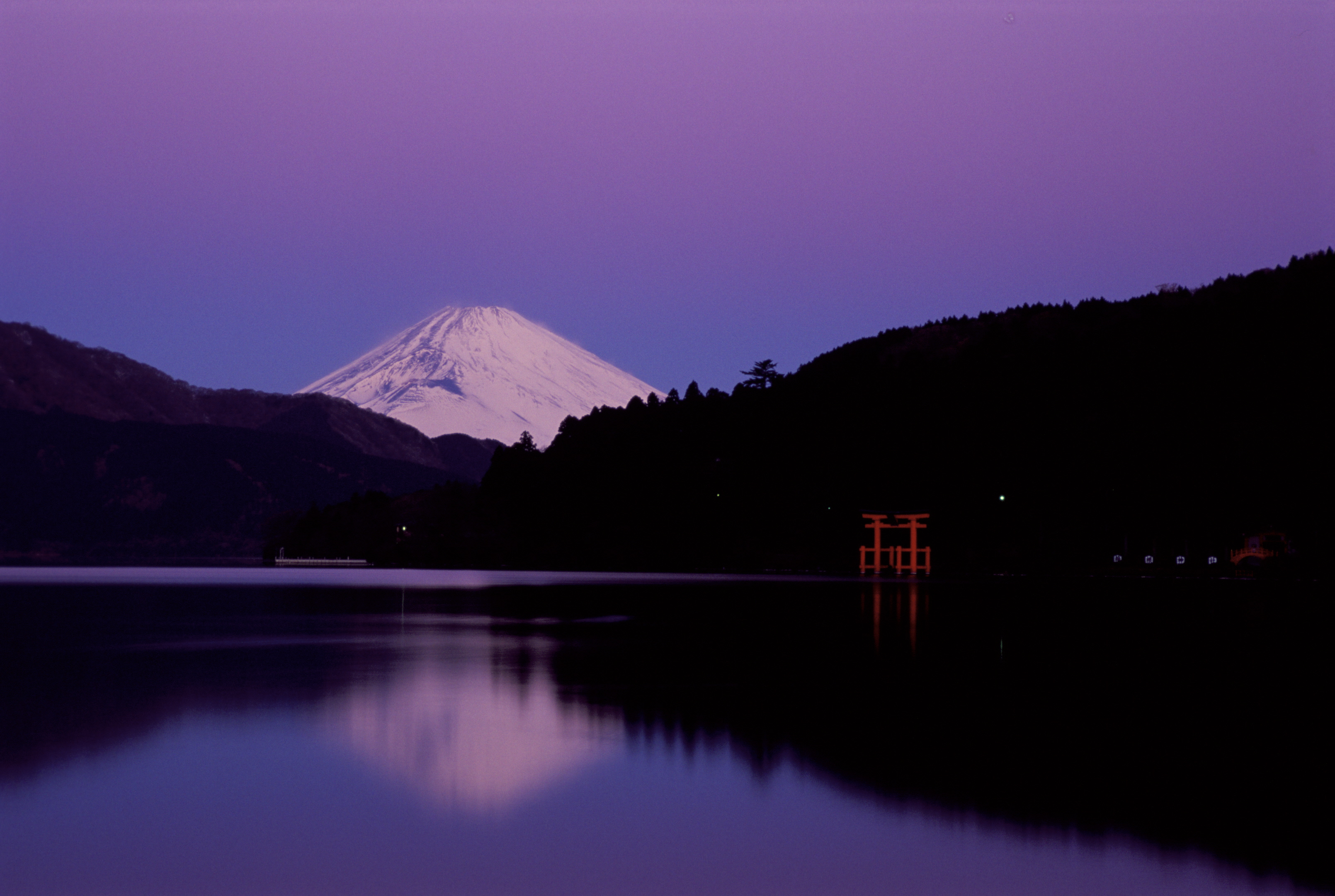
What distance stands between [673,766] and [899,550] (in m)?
111

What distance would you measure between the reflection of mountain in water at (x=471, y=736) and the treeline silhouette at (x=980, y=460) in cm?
7455

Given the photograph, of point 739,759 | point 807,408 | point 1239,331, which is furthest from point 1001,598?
point 807,408

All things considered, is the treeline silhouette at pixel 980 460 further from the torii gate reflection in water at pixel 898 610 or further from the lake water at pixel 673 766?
the lake water at pixel 673 766

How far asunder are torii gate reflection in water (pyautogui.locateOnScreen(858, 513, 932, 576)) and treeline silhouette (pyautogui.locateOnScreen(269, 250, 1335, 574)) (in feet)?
Result: 13.5

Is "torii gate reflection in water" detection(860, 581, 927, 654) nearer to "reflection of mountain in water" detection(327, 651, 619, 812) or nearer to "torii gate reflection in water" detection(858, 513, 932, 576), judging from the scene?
"reflection of mountain in water" detection(327, 651, 619, 812)

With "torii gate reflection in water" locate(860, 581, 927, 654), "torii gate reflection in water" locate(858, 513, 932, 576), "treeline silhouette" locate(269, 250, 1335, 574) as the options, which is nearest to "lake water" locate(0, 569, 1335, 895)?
"torii gate reflection in water" locate(860, 581, 927, 654)

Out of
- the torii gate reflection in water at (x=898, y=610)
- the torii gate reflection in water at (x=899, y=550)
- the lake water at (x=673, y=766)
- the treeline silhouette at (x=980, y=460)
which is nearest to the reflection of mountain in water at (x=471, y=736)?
the lake water at (x=673, y=766)

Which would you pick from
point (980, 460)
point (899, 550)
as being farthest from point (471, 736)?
point (980, 460)

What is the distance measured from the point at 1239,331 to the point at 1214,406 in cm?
1135

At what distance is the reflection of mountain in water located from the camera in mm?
13688

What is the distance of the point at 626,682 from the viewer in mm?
23016

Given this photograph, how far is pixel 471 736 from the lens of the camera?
1697 centimetres

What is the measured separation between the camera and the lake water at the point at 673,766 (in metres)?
10.1

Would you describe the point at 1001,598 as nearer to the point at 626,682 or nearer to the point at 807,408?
the point at 626,682
